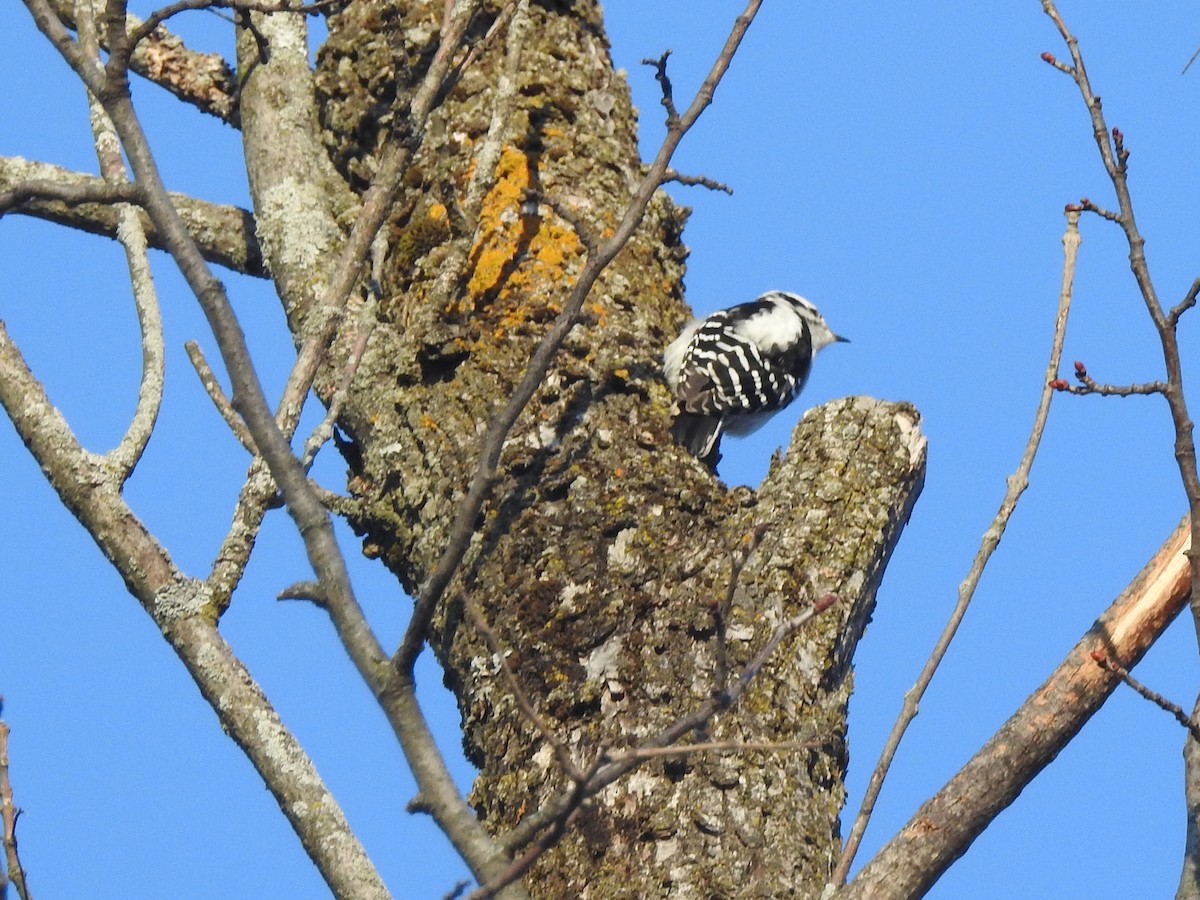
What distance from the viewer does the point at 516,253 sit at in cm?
393

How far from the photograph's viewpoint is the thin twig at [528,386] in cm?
176

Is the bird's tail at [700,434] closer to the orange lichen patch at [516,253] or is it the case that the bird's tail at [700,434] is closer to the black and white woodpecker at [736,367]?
the black and white woodpecker at [736,367]

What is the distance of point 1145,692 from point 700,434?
2249 mm

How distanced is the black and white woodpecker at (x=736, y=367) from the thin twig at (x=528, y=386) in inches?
46.6

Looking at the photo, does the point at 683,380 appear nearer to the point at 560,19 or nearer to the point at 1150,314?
the point at 560,19

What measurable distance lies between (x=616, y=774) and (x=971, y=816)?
0.71 m

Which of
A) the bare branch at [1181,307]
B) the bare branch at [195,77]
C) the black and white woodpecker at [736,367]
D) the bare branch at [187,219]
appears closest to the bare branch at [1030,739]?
the bare branch at [1181,307]

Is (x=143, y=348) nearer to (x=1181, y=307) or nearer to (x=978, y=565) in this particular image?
(x=978, y=565)

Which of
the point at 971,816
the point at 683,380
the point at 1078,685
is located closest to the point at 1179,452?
the point at 1078,685

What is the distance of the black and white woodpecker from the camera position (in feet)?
13.1

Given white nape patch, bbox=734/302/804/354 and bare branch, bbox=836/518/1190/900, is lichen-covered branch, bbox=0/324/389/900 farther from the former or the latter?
white nape patch, bbox=734/302/804/354

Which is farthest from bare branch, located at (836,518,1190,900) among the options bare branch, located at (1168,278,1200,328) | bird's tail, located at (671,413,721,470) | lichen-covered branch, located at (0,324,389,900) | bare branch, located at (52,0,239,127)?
bare branch, located at (52,0,239,127)

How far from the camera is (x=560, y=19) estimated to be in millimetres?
4582

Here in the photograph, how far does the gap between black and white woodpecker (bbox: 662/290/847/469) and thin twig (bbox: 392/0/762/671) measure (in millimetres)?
1184
